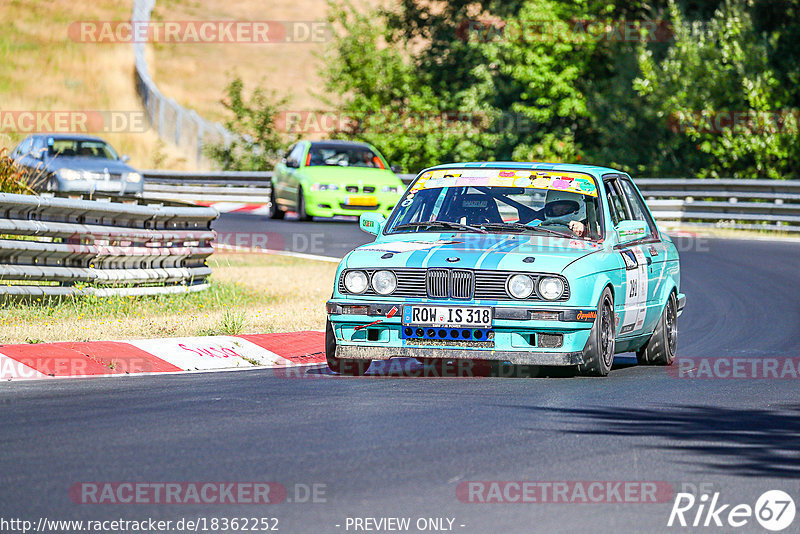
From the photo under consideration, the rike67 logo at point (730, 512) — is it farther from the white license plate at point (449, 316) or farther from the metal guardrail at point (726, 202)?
the metal guardrail at point (726, 202)

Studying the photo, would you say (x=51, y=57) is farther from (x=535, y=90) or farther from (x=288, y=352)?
(x=288, y=352)

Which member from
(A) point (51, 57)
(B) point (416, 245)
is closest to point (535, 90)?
(B) point (416, 245)

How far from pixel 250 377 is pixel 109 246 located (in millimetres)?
4085

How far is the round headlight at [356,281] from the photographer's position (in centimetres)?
1014

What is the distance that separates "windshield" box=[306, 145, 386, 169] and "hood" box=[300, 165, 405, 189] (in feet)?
1.41

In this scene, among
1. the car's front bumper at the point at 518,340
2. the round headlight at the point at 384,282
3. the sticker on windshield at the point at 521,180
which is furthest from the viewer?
the sticker on windshield at the point at 521,180

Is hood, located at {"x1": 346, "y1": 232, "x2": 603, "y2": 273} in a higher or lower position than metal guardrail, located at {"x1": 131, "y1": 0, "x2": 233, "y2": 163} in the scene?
lower

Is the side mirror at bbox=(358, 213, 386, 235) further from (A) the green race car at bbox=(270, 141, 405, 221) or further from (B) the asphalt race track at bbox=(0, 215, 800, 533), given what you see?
(A) the green race car at bbox=(270, 141, 405, 221)

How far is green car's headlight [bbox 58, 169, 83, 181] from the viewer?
2862 centimetres

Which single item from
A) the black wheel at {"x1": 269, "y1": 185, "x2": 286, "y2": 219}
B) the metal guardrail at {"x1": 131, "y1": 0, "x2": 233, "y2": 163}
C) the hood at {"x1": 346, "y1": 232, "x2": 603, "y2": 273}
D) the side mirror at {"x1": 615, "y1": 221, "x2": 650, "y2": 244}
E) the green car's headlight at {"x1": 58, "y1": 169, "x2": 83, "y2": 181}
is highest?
the metal guardrail at {"x1": 131, "y1": 0, "x2": 233, "y2": 163}

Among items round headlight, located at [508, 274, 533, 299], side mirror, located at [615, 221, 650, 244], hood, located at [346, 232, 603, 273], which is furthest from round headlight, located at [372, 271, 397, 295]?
side mirror, located at [615, 221, 650, 244]

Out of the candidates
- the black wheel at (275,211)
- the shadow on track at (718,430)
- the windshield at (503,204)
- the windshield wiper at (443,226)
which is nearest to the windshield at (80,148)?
the black wheel at (275,211)

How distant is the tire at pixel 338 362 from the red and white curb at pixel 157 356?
0.74m

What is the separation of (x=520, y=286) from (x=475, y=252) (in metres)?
0.45
